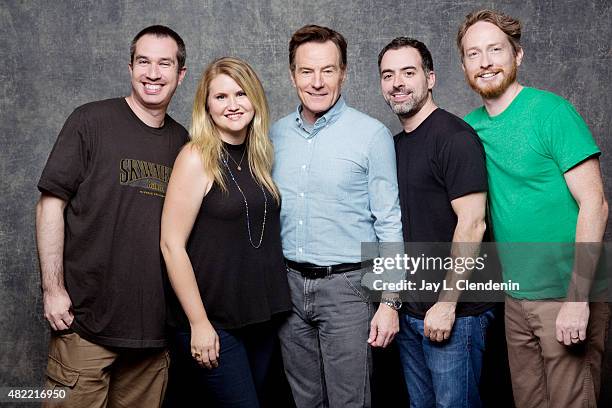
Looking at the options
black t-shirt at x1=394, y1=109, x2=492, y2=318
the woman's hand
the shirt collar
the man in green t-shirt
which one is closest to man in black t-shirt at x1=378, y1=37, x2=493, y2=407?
black t-shirt at x1=394, y1=109, x2=492, y2=318

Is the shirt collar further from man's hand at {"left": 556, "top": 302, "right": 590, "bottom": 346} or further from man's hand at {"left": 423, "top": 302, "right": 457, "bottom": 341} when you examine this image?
man's hand at {"left": 556, "top": 302, "right": 590, "bottom": 346}

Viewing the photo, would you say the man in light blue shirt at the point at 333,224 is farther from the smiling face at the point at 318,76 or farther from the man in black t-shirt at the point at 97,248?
the man in black t-shirt at the point at 97,248

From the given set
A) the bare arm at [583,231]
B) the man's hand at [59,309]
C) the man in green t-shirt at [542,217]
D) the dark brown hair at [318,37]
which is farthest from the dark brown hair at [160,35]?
the bare arm at [583,231]

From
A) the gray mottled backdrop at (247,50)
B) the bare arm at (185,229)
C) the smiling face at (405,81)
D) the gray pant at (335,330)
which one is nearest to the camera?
the bare arm at (185,229)

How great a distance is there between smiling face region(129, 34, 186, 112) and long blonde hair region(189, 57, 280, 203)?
0.22 m

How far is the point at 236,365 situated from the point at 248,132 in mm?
895

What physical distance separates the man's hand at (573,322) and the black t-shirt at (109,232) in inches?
59.0

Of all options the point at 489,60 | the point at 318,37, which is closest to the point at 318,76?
the point at 318,37

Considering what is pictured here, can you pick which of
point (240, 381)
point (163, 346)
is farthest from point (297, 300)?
point (163, 346)

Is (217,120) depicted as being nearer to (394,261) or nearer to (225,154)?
(225,154)

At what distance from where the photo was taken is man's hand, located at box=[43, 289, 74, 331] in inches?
95.7

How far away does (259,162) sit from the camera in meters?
2.47

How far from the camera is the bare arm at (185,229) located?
2.26 metres

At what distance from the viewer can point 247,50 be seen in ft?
11.8
